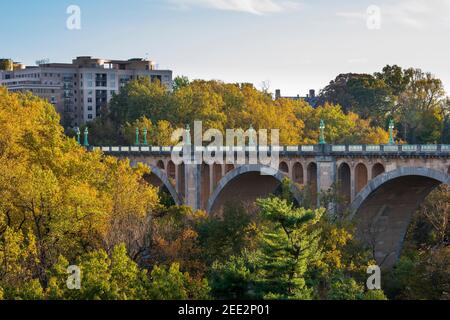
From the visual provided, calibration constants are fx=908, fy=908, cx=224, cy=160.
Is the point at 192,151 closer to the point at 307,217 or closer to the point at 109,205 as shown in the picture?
the point at 109,205

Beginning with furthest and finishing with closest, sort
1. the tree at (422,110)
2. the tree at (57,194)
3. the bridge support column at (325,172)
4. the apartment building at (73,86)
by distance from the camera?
the apartment building at (73,86) → the tree at (422,110) → the bridge support column at (325,172) → the tree at (57,194)

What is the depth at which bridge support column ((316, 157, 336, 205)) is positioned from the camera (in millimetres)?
48875

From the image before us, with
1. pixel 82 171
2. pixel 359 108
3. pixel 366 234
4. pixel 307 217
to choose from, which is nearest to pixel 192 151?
pixel 366 234

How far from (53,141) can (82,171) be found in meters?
2.09

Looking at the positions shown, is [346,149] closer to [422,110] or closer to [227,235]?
[227,235]

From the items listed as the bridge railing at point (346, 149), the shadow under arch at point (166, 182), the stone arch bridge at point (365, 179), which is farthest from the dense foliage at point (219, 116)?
the bridge railing at point (346, 149)

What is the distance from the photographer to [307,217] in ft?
104

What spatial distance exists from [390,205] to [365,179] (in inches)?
93.1

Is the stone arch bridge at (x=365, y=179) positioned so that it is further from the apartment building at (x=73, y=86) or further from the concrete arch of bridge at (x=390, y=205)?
the apartment building at (x=73, y=86)

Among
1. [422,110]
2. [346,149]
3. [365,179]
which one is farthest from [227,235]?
[422,110]

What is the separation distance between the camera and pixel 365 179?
47.7 meters

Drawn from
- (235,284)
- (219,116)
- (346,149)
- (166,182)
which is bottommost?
(235,284)

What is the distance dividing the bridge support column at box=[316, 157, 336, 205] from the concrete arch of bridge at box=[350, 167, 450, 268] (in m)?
2.60

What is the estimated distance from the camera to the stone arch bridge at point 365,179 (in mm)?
44094
